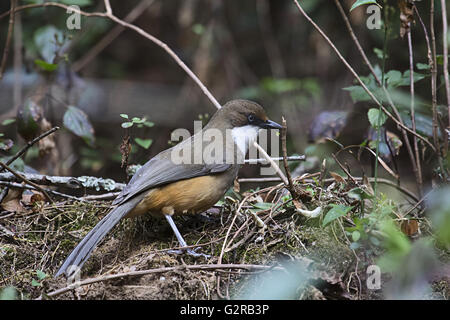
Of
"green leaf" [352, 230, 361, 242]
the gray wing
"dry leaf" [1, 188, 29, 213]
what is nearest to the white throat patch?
the gray wing

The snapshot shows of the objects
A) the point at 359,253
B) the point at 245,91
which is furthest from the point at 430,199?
the point at 245,91

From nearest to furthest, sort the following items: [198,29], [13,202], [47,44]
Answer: [13,202] → [47,44] → [198,29]

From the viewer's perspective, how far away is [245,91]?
27.5ft

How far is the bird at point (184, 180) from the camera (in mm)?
3865

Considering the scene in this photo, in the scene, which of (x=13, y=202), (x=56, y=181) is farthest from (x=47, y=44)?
(x=13, y=202)

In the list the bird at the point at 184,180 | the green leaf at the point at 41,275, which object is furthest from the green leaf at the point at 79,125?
the green leaf at the point at 41,275

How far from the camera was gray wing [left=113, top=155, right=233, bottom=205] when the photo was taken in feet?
13.0

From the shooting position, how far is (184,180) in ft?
13.7

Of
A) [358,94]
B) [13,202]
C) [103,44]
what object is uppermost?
[103,44]

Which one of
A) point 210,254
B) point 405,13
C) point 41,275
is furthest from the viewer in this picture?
point 405,13

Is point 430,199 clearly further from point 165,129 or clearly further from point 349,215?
point 165,129

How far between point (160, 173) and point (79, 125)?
4.82 feet

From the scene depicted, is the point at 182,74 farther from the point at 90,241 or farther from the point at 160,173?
the point at 90,241

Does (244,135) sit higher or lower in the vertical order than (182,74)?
lower
